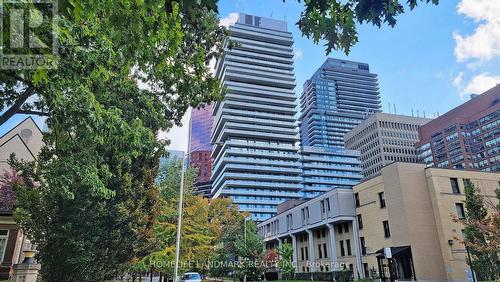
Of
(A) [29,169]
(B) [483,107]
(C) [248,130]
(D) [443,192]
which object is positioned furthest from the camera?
(C) [248,130]

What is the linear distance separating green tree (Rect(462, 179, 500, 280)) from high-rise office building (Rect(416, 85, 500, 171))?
3445 inches

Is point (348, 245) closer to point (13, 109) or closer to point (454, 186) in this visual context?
point (454, 186)

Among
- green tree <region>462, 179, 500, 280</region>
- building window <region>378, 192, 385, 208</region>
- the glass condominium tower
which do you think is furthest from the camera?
the glass condominium tower

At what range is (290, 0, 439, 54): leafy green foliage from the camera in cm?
416

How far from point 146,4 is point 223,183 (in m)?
124

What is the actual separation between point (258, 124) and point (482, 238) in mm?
114730

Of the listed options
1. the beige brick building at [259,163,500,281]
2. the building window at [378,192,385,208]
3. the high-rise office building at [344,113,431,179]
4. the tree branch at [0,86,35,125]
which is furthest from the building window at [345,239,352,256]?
the high-rise office building at [344,113,431,179]

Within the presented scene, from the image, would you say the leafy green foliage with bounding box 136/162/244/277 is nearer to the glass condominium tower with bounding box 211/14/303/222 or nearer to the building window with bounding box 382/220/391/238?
the building window with bounding box 382/220/391/238

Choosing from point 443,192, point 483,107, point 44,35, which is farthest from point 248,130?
point 44,35

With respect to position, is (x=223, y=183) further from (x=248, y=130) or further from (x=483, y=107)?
(x=483, y=107)

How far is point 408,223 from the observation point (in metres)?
34.8

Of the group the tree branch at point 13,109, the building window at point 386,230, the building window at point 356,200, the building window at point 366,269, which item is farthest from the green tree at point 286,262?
the tree branch at point 13,109

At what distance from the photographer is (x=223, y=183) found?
418 feet

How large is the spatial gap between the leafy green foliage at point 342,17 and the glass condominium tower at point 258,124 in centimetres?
11319
